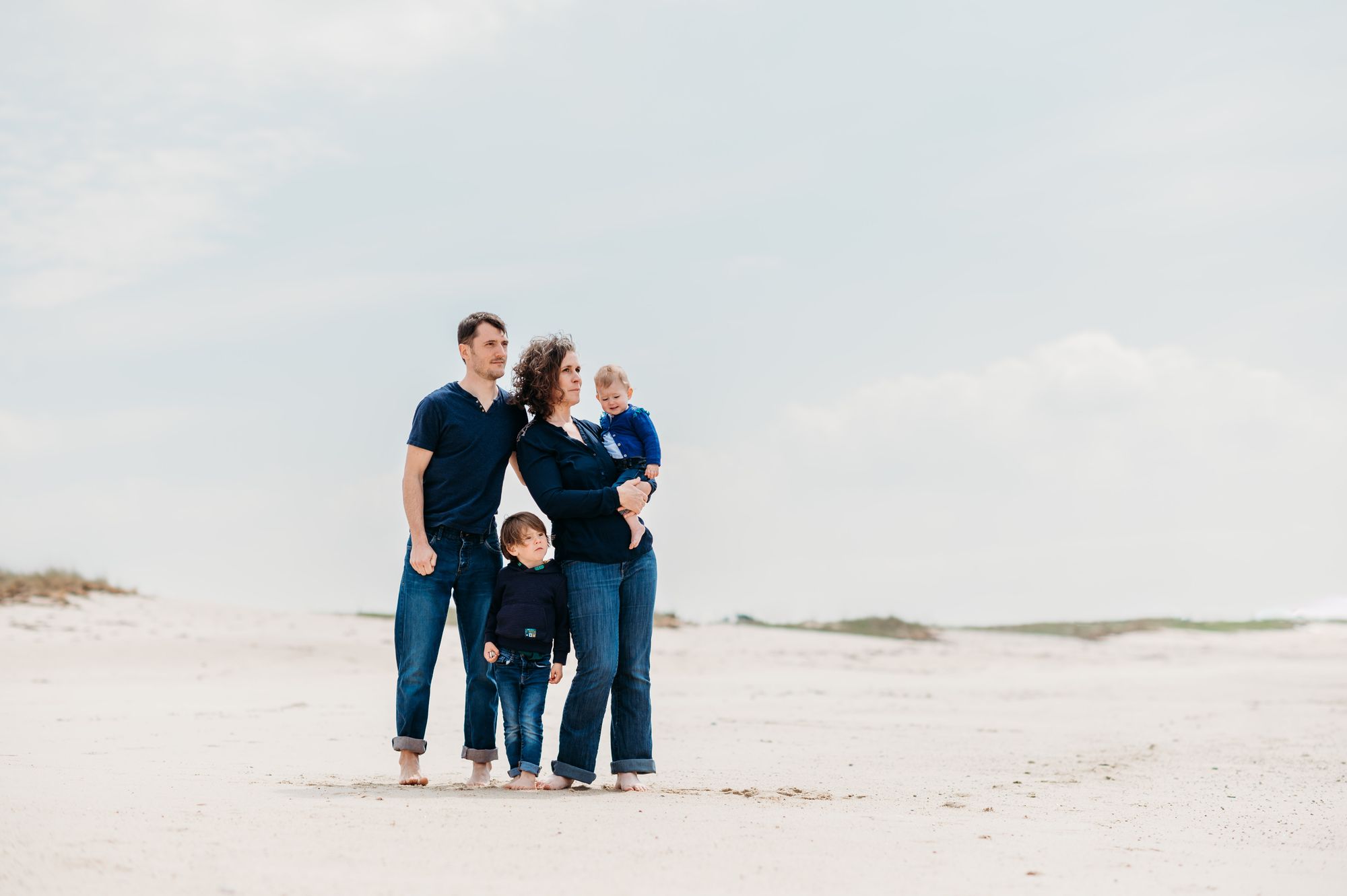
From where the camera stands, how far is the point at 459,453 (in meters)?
6.22

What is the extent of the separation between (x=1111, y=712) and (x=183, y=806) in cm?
1094

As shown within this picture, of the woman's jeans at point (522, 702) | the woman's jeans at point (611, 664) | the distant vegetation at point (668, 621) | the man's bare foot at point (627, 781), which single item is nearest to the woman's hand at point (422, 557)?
the woman's jeans at point (522, 702)

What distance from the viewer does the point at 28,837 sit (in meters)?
4.37

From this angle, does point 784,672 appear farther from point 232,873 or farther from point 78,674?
point 232,873

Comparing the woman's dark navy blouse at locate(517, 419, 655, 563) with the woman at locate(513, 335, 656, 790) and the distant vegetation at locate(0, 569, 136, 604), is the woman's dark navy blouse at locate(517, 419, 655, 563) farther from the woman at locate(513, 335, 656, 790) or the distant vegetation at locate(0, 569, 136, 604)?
the distant vegetation at locate(0, 569, 136, 604)

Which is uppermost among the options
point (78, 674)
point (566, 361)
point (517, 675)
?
point (566, 361)

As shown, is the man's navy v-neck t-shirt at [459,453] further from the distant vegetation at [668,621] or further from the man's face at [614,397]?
the distant vegetation at [668,621]

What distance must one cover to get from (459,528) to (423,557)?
0.24 meters

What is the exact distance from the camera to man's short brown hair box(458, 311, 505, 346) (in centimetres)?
634

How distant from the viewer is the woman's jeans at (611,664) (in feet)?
19.7

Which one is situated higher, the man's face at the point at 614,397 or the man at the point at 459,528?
the man's face at the point at 614,397

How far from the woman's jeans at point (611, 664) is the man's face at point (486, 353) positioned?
1.09 metres

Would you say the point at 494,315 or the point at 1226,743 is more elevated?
the point at 494,315

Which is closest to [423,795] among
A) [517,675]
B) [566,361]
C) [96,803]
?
[517,675]
